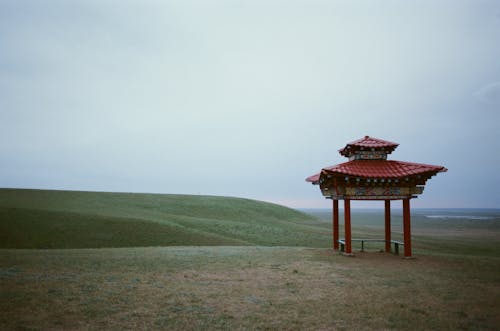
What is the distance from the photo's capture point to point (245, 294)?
1172 centimetres

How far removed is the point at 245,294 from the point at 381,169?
40.2 feet

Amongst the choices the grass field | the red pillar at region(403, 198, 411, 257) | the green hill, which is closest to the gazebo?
the red pillar at region(403, 198, 411, 257)

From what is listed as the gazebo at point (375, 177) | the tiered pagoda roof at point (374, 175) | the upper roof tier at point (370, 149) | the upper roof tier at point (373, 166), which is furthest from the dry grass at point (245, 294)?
the upper roof tier at point (370, 149)

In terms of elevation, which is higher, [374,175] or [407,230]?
[374,175]

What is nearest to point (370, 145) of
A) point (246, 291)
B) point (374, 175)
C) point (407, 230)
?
point (374, 175)

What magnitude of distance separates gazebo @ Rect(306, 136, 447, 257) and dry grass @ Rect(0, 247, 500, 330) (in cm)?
364

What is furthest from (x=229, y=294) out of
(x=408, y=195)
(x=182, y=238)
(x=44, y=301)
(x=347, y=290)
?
(x=182, y=238)

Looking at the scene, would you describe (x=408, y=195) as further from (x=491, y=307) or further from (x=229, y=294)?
(x=229, y=294)

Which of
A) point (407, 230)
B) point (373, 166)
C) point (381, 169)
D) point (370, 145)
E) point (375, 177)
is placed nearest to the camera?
point (375, 177)

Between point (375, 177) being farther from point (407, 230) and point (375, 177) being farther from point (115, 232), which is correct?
point (115, 232)

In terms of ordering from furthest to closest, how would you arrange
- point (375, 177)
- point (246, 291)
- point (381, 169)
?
1. point (381, 169)
2. point (375, 177)
3. point (246, 291)

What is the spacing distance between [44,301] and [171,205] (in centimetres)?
5081

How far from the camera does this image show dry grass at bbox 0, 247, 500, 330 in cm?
897

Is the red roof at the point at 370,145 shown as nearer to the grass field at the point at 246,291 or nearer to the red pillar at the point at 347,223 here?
the red pillar at the point at 347,223
